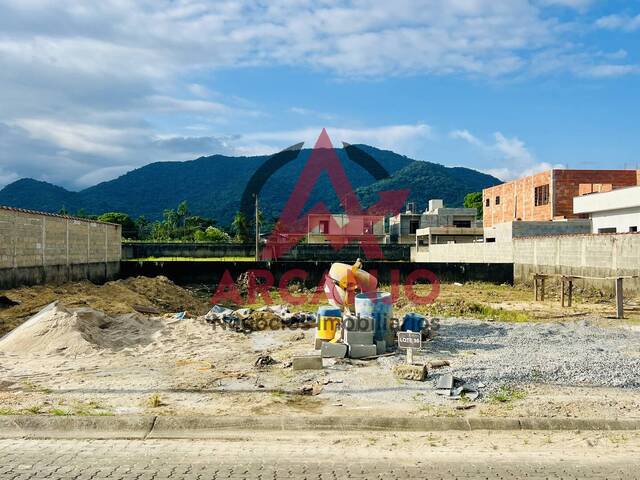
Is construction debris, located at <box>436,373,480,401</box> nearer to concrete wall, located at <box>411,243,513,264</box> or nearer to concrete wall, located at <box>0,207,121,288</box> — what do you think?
concrete wall, located at <box>0,207,121,288</box>

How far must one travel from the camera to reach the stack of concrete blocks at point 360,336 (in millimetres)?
9898

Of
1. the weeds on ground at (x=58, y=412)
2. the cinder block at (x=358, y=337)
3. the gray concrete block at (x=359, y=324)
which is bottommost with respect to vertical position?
the weeds on ground at (x=58, y=412)

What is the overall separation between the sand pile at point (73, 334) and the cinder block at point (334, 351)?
466 centimetres

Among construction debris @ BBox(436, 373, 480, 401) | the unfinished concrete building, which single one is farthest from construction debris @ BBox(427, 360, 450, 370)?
the unfinished concrete building

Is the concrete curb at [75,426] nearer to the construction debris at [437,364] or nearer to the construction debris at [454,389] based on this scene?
the construction debris at [454,389]

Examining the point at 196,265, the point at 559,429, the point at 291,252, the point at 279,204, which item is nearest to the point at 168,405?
the point at 559,429

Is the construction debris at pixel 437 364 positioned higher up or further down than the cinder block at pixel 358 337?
further down

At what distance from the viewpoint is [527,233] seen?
37.5m

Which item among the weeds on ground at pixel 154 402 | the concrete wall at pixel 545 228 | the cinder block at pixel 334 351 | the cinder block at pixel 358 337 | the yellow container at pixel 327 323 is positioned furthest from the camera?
the concrete wall at pixel 545 228

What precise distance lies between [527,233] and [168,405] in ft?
114

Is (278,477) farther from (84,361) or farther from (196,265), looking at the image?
(196,265)

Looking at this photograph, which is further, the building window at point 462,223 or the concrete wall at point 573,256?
the building window at point 462,223

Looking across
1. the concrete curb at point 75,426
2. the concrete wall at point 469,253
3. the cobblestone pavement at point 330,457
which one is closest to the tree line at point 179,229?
the concrete wall at point 469,253

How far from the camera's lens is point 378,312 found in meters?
10.6
